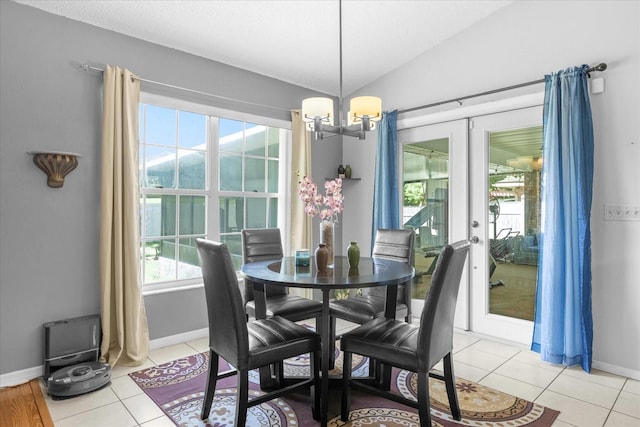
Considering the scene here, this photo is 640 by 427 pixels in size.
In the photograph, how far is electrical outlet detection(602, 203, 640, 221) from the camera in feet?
9.12

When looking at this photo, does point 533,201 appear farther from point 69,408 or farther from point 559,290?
point 69,408

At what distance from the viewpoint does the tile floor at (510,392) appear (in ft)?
7.29

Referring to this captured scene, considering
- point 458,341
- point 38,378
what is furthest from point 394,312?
point 38,378

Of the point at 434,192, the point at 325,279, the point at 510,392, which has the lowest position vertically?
the point at 510,392

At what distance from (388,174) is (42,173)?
315 centimetres

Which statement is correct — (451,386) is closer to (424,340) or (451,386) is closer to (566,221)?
(424,340)

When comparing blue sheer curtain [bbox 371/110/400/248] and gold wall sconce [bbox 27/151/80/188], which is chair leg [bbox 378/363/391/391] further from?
gold wall sconce [bbox 27/151/80/188]

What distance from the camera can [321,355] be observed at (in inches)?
89.0

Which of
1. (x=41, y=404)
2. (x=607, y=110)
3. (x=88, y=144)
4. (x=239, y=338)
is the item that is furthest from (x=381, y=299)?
(x=88, y=144)

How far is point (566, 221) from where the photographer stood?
9.64 feet

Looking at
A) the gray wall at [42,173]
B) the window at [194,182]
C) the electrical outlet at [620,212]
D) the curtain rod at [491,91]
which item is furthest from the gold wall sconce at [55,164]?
the electrical outlet at [620,212]

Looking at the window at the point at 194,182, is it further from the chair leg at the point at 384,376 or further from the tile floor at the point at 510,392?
the chair leg at the point at 384,376

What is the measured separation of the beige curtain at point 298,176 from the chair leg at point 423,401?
8.09ft

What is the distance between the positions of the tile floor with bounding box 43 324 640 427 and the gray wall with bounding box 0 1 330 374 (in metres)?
0.60
